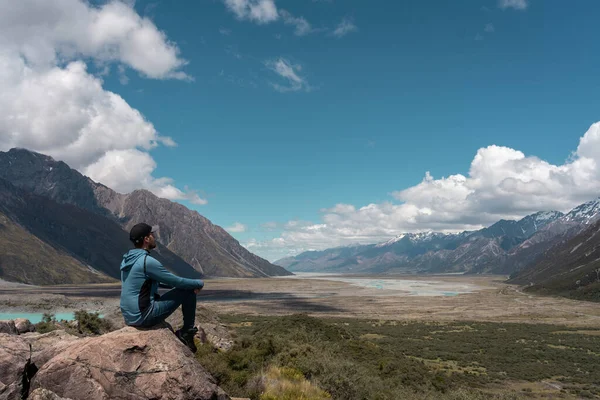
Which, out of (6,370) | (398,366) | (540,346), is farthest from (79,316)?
(540,346)

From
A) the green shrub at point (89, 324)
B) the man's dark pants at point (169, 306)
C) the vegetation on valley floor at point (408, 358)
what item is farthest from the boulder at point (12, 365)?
the green shrub at point (89, 324)

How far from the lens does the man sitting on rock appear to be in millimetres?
7297

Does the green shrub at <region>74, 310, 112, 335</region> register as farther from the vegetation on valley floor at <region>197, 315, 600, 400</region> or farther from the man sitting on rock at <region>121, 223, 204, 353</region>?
the man sitting on rock at <region>121, 223, 204, 353</region>

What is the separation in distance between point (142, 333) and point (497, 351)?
5991 cm

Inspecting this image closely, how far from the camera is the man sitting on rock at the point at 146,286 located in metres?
7.30

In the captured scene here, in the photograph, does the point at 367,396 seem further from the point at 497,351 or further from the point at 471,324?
the point at 471,324

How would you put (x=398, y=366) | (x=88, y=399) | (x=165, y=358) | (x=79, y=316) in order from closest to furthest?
(x=88, y=399) → (x=165, y=358) → (x=398, y=366) → (x=79, y=316)

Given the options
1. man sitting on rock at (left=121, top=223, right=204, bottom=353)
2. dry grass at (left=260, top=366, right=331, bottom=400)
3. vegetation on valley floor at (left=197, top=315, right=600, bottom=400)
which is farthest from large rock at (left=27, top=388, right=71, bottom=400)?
dry grass at (left=260, top=366, right=331, bottom=400)

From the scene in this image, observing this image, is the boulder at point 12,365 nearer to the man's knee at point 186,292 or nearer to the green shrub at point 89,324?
the man's knee at point 186,292

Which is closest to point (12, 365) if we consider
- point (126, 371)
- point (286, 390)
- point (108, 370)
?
point (108, 370)

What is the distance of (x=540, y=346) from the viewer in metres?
58.3

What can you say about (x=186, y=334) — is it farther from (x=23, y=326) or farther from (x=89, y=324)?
(x=89, y=324)

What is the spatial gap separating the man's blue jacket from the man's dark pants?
11 cm

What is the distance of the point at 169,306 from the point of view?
7.70 metres
